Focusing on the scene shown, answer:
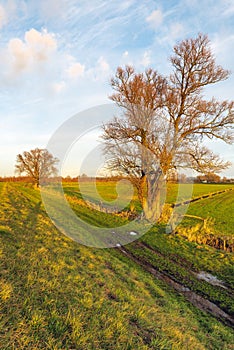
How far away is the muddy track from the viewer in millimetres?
7864

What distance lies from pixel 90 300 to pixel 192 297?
475 centimetres

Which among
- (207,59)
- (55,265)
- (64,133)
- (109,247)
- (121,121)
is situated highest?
(207,59)

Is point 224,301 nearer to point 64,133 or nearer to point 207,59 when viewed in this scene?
point 64,133

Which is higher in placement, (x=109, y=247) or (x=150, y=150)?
(x=150, y=150)

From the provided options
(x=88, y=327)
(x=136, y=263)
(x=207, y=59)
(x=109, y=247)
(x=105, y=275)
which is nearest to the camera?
(x=88, y=327)

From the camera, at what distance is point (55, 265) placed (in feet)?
26.1

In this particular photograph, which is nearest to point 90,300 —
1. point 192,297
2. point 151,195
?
point 192,297

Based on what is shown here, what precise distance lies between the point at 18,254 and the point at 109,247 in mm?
6351

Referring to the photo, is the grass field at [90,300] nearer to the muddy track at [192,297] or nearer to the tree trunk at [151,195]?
the muddy track at [192,297]

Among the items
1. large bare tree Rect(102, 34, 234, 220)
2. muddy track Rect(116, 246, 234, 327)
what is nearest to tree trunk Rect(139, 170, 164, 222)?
large bare tree Rect(102, 34, 234, 220)

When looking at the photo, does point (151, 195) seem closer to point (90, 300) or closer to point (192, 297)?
point (192, 297)

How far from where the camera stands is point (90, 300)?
6.22 m

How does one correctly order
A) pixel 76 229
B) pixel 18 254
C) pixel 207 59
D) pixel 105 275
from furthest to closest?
pixel 207 59 < pixel 76 229 < pixel 105 275 < pixel 18 254

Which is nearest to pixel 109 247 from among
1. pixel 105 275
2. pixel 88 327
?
pixel 105 275
